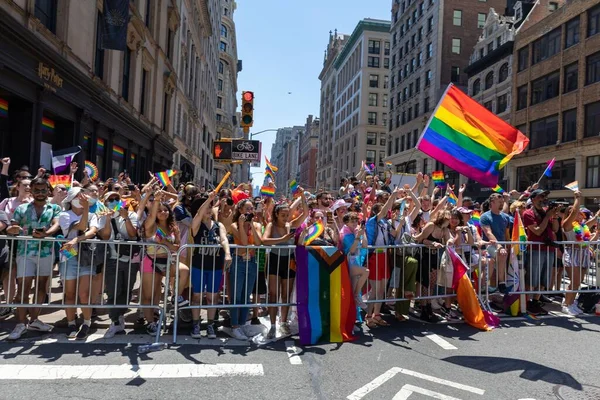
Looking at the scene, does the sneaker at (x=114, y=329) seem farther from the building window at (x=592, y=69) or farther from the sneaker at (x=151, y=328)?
the building window at (x=592, y=69)

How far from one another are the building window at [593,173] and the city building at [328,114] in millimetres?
66743

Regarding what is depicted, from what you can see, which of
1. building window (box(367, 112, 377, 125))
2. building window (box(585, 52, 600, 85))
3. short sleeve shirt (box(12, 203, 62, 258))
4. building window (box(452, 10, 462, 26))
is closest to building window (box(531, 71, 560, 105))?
building window (box(585, 52, 600, 85))

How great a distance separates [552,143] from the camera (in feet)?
97.5

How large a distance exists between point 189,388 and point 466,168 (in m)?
5.32

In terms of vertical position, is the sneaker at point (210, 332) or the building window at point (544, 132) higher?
the building window at point (544, 132)

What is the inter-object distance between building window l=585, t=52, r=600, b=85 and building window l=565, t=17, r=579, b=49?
1927mm

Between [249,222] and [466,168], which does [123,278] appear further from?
[466,168]

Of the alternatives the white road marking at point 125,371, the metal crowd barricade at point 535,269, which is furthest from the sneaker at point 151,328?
the metal crowd barricade at point 535,269

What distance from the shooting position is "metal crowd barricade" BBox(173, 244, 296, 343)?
5.82 metres

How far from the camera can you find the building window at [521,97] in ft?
108

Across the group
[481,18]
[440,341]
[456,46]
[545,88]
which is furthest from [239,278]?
[481,18]

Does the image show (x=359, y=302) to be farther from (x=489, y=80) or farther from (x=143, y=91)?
(x=489, y=80)

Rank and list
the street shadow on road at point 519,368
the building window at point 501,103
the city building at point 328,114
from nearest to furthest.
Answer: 1. the street shadow on road at point 519,368
2. the building window at point 501,103
3. the city building at point 328,114

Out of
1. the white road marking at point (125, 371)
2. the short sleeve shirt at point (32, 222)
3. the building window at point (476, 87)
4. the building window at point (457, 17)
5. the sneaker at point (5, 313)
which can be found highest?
the building window at point (457, 17)
